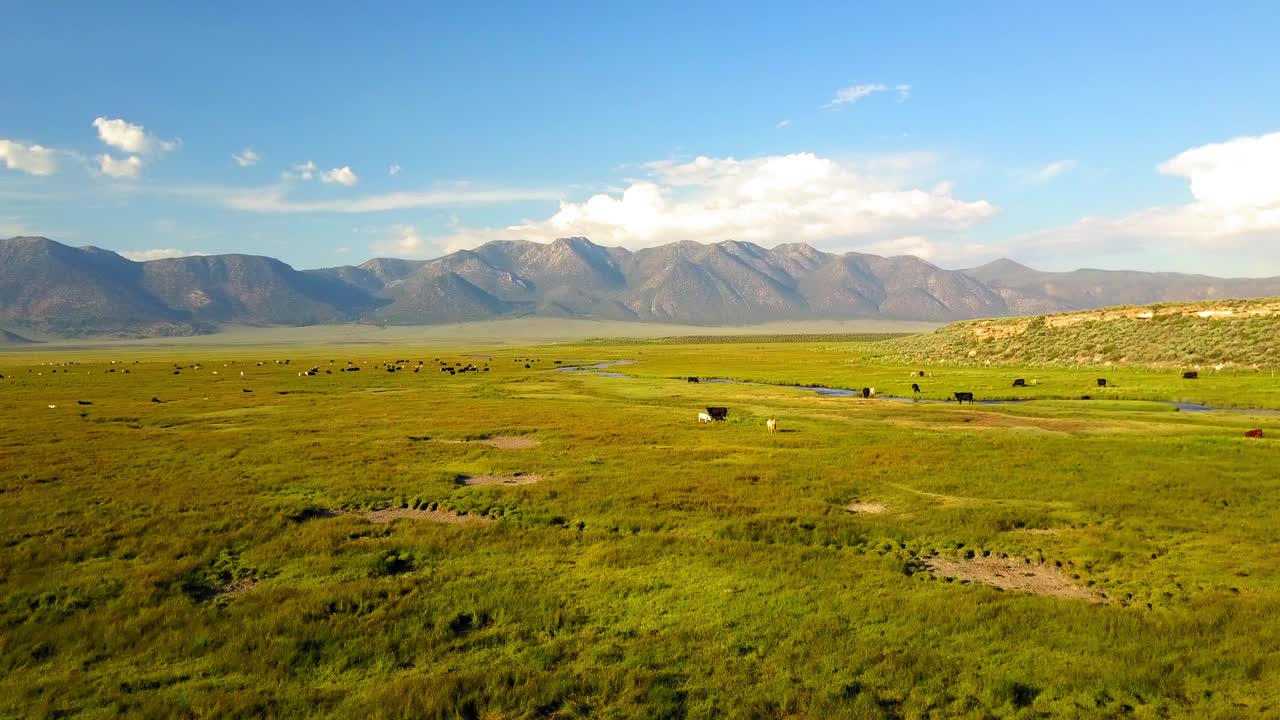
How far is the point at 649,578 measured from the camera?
1478cm

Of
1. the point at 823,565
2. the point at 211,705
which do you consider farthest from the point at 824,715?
the point at 211,705

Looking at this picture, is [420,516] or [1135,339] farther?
[1135,339]

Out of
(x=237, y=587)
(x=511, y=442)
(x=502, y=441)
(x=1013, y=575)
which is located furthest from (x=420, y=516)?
(x=1013, y=575)

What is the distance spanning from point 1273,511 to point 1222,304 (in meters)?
88.8

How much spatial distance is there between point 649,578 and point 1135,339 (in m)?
91.4

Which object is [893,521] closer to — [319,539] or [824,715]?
[824,715]

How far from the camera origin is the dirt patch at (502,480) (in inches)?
993

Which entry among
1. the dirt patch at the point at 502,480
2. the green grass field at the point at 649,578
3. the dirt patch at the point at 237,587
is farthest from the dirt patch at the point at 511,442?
the dirt patch at the point at 237,587

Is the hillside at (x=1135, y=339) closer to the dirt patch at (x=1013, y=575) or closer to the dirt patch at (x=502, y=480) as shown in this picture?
the dirt patch at (x=1013, y=575)

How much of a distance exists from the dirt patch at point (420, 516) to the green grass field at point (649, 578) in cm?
15

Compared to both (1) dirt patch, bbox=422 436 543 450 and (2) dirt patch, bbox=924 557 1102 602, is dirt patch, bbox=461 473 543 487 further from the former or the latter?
(2) dirt patch, bbox=924 557 1102 602

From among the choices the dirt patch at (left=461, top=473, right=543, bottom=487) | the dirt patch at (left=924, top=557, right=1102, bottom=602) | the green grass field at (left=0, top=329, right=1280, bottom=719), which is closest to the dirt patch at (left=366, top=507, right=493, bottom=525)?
the green grass field at (left=0, top=329, right=1280, bottom=719)

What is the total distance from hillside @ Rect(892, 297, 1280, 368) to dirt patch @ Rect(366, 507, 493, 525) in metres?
77.4

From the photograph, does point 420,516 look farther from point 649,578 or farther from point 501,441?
point 501,441
